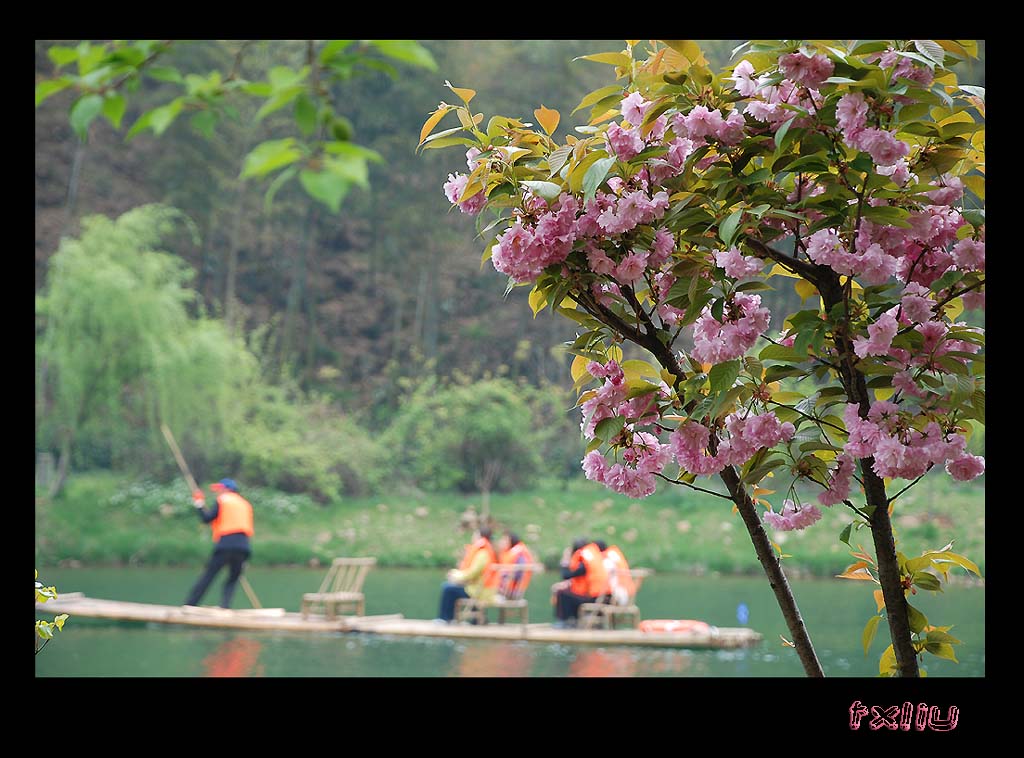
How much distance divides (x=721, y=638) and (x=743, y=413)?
8648mm

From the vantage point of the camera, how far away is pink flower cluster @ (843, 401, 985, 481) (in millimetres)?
1961

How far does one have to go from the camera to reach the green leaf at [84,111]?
4.43 ft

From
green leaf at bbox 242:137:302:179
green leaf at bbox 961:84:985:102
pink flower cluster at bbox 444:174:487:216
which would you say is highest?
green leaf at bbox 961:84:985:102

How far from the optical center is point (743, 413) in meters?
2.18

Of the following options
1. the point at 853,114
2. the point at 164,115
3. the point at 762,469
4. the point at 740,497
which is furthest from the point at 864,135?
the point at 164,115

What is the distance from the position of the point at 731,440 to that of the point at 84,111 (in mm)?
1259

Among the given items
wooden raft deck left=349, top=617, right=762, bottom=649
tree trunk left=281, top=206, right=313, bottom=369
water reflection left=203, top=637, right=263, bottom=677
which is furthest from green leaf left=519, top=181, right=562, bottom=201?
tree trunk left=281, top=206, right=313, bottom=369

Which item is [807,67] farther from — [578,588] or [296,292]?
[296,292]

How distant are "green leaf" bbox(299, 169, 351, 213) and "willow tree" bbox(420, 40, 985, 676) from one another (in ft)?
2.40

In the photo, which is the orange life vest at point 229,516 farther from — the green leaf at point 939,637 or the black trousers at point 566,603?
the green leaf at point 939,637

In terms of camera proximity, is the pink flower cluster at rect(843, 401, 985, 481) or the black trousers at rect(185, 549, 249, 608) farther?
the black trousers at rect(185, 549, 249, 608)

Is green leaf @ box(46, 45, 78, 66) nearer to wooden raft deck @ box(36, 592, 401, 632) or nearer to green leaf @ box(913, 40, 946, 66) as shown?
green leaf @ box(913, 40, 946, 66)
